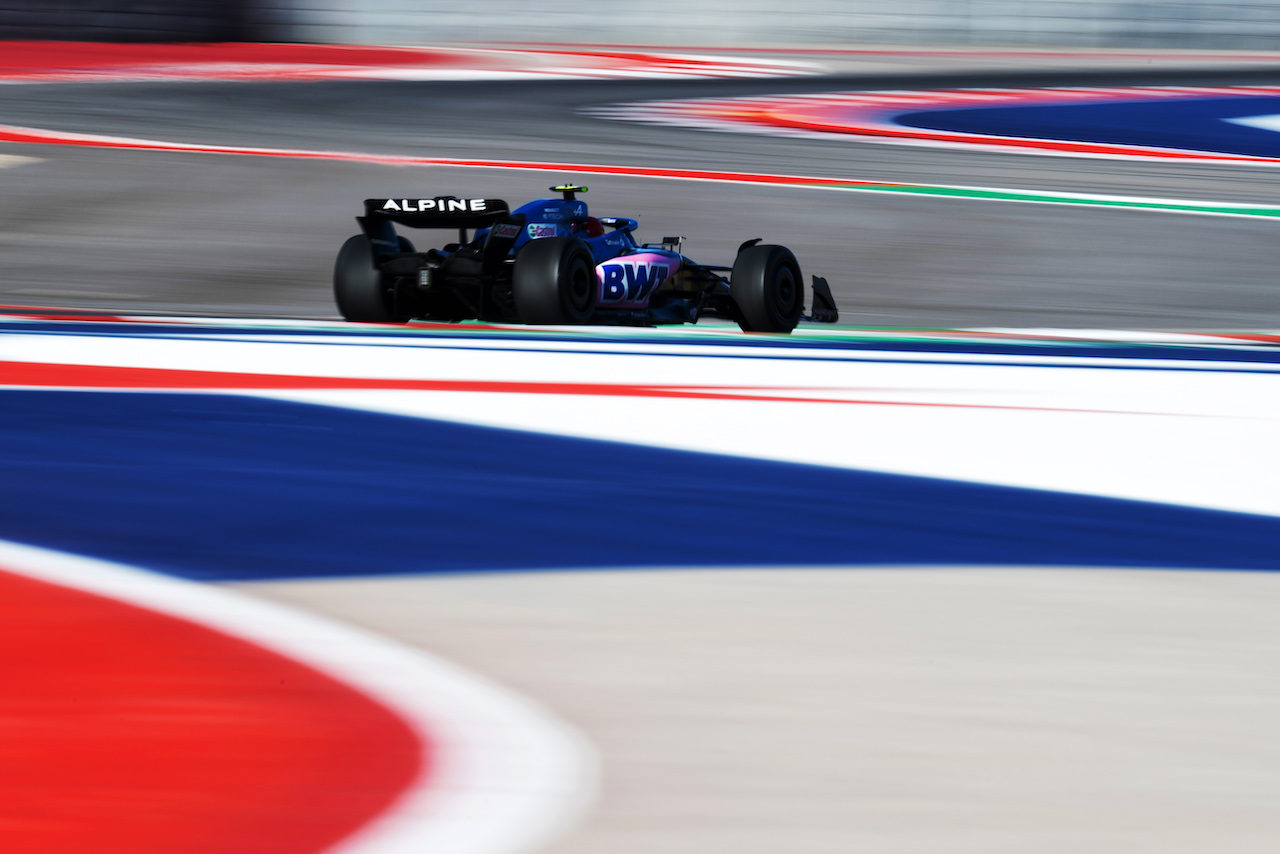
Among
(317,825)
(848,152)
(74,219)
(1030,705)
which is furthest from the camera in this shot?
(848,152)

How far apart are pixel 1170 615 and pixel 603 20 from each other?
3357 cm

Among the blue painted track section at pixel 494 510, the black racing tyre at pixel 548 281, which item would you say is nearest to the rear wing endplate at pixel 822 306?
the black racing tyre at pixel 548 281

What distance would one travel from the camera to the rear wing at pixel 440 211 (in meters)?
8.80

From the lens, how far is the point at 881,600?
3.63 metres

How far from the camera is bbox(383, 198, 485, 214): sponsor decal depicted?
879 cm

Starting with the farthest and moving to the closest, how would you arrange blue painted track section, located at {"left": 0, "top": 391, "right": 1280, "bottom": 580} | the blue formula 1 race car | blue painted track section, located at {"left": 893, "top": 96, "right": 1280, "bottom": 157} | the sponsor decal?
blue painted track section, located at {"left": 893, "top": 96, "right": 1280, "bottom": 157}
the sponsor decal
the blue formula 1 race car
blue painted track section, located at {"left": 0, "top": 391, "right": 1280, "bottom": 580}

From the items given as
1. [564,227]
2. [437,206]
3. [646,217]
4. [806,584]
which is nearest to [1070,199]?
[646,217]

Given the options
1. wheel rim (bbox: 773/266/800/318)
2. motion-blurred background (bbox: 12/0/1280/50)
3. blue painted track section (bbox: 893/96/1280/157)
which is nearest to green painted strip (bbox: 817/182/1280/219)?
blue painted track section (bbox: 893/96/1280/157)

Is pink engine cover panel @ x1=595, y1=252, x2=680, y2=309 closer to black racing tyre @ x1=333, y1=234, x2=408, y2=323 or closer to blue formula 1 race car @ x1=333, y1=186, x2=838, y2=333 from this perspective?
blue formula 1 race car @ x1=333, y1=186, x2=838, y2=333

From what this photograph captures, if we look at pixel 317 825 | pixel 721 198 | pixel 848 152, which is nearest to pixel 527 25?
pixel 848 152

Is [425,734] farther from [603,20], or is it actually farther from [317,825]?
[603,20]

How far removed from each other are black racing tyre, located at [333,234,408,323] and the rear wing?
0.17 metres

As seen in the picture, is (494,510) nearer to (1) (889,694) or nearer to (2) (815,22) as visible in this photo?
(1) (889,694)

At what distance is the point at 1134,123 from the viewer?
878 inches
